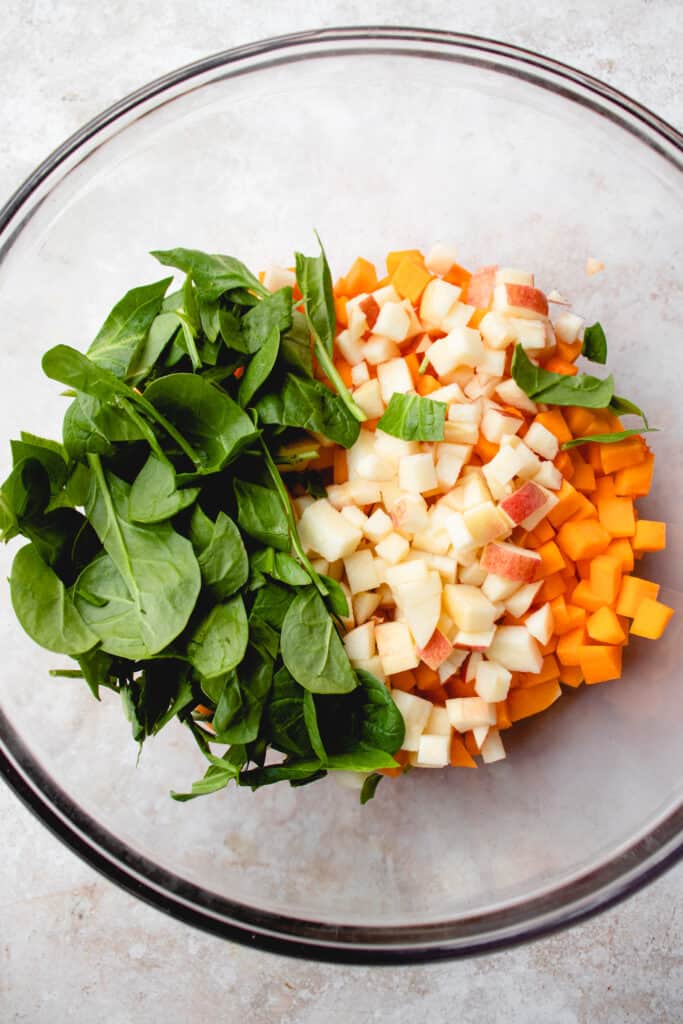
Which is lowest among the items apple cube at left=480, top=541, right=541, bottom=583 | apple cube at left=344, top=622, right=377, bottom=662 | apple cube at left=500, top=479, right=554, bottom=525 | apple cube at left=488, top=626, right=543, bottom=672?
apple cube at left=488, top=626, right=543, bottom=672

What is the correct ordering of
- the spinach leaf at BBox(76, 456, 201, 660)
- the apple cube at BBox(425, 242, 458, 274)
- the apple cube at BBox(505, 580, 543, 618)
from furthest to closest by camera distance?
the apple cube at BBox(425, 242, 458, 274) → the apple cube at BBox(505, 580, 543, 618) → the spinach leaf at BBox(76, 456, 201, 660)

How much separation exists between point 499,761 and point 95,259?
1.03 m

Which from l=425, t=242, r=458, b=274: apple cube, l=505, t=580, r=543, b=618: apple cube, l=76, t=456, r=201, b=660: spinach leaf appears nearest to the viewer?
l=76, t=456, r=201, b=660: spinach leaf

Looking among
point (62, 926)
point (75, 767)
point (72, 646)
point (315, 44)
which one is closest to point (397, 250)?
point (315, 44)

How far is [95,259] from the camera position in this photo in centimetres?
142

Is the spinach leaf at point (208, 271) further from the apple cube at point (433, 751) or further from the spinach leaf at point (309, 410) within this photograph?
the apple cube at point (433, 751)

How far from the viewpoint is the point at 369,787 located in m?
1.28

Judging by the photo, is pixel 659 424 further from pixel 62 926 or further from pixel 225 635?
pixel 62 926

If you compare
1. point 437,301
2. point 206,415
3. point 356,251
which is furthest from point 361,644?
point 356,251

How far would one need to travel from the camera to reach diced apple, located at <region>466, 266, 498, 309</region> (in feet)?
4.29

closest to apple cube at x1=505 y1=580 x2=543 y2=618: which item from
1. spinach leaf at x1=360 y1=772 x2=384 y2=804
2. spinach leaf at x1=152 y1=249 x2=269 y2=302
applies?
spinach leaf at x1=360 y1=772 x2=384 y2=804

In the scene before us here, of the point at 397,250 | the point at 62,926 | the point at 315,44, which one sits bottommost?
the point at 62,926

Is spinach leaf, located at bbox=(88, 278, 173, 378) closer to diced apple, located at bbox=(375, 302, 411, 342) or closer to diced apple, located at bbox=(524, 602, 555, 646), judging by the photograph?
diced apple, located at bbox=(375, 302, 411, 342)

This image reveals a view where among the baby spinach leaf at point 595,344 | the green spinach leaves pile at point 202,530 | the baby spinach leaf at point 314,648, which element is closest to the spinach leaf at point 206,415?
the green spinach leaves pile at point 202,530
